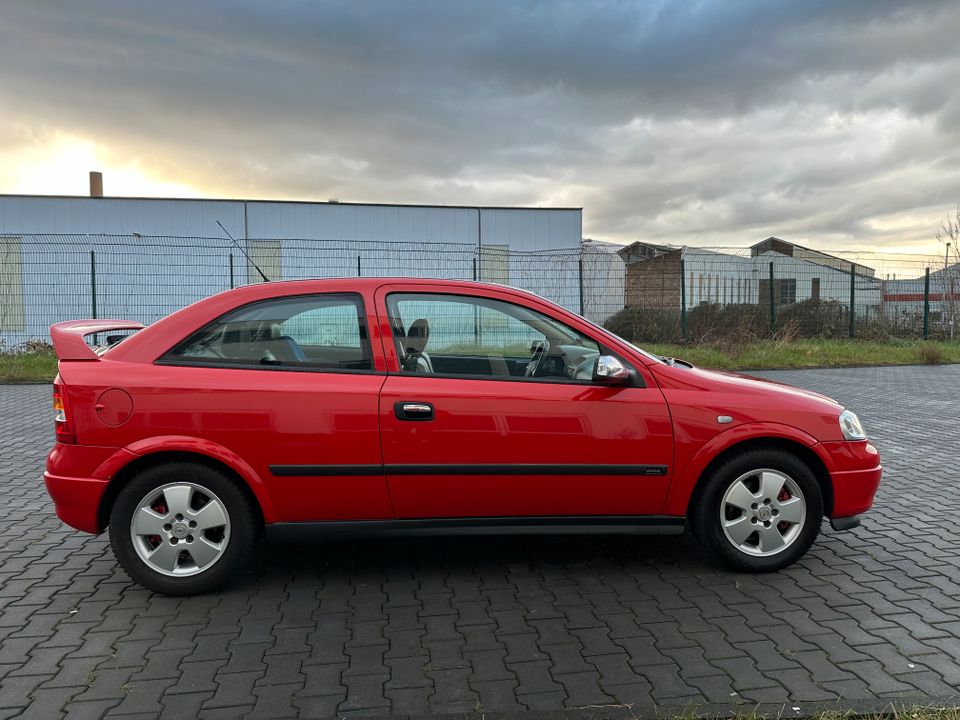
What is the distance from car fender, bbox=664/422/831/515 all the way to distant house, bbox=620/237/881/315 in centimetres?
1265

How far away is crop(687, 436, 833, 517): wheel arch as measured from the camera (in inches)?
146

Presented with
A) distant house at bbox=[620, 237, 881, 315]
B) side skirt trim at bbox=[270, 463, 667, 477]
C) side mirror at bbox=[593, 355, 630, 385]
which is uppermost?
distant house at bbox=[620, 237, 881, 315]

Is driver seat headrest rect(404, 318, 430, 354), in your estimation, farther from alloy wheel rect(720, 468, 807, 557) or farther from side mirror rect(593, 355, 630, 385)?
alloy wheel rect(720, 468, 807, 557)

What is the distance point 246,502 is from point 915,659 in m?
3.06

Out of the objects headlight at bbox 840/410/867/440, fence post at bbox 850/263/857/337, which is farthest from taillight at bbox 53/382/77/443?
fence post at bbox 850/263/857/337

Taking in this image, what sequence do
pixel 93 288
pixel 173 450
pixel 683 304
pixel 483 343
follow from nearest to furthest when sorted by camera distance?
1. pixel 173 450
2. pixel 483 343
3. pixel 93 288
4. pixel 683 304

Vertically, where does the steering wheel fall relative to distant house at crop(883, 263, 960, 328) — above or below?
below

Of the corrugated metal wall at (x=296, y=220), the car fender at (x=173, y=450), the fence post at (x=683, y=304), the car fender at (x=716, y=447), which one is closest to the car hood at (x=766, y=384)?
the car fender at (x=716, y=447)

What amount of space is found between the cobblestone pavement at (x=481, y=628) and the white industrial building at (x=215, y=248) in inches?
407

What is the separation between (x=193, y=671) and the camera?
2832 mm

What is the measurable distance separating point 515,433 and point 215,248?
15.1m

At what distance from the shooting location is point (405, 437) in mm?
3486

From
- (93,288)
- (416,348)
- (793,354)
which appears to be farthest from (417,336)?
(93,288)

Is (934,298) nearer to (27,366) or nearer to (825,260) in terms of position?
(825,260)
